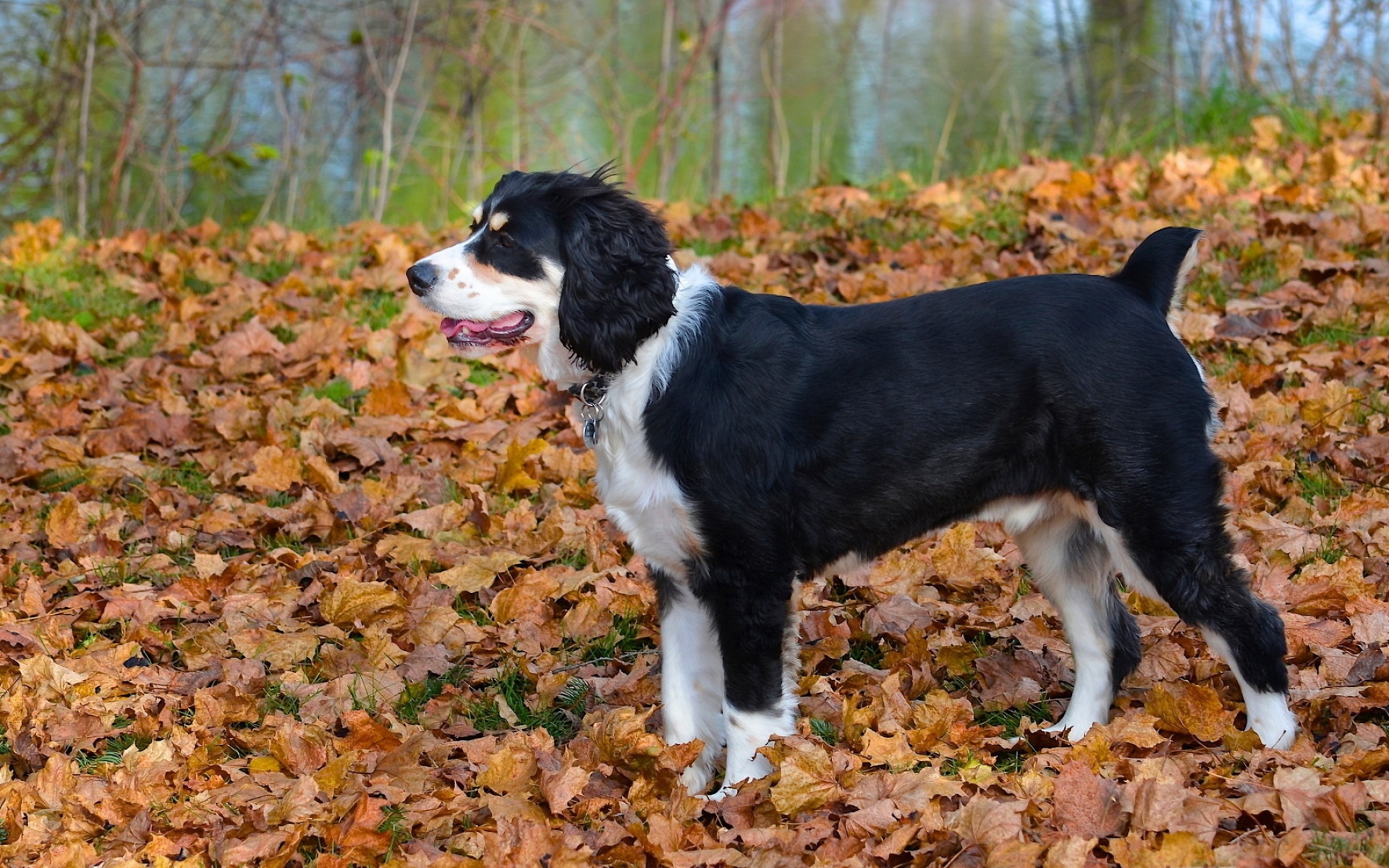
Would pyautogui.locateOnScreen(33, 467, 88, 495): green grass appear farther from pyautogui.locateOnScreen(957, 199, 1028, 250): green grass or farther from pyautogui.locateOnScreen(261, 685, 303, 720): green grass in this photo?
pyautogui.locateOnScreen(957, 199, 1028, 250): green grass

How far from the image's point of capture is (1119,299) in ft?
11.9

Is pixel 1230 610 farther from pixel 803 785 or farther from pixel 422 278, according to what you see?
pixel 422 278

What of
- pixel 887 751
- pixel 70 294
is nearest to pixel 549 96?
pixel 70 294

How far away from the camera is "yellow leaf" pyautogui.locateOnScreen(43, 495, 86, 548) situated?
5227 mm

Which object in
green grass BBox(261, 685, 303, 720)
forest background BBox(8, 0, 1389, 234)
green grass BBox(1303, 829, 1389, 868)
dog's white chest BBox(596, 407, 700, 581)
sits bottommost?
green grass BBox(261, 685, 303, 720)

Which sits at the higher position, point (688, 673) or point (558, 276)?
point (558, 276)

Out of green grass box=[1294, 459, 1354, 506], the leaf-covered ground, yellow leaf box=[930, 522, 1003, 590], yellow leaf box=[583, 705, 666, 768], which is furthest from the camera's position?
green grass box=[1294, 459, 1354, 506]

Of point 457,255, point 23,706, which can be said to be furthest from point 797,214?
point 23,706

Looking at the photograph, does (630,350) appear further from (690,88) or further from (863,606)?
(690,88)

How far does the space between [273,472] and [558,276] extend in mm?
2546

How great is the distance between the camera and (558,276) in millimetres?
3734

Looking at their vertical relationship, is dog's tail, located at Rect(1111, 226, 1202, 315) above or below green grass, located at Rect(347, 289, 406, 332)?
above

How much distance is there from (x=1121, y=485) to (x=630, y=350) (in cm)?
138

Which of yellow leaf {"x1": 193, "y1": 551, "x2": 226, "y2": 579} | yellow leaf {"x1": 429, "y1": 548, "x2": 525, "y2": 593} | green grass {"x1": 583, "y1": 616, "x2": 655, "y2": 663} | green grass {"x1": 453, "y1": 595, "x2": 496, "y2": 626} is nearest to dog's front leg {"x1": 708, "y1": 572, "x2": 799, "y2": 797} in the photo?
green grass {"x1": 583, "y1": 616, "x2": 655, "y2": 663}
